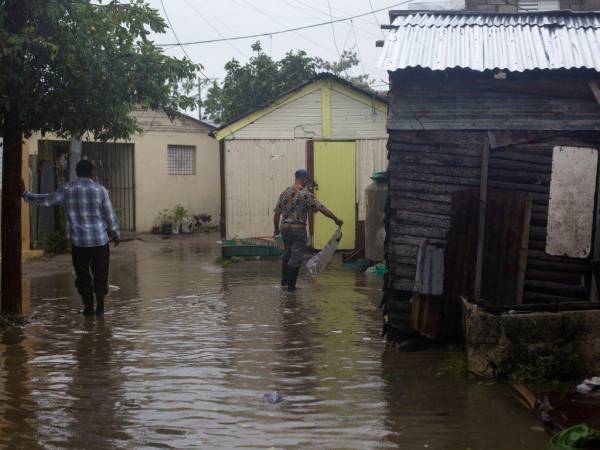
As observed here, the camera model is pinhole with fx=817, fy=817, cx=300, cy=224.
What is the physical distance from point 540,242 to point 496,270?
519mm

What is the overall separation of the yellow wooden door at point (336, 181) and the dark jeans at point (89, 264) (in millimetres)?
8529

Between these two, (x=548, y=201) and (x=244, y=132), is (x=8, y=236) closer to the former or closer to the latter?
(x=548, y=201)

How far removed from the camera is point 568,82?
802cm

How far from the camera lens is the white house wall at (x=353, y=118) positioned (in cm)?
1808

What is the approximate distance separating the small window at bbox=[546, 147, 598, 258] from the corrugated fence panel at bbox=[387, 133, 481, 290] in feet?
2.55

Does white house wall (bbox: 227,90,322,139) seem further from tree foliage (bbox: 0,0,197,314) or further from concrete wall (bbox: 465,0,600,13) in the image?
tree foliage (bbox: 0,0,197,314)

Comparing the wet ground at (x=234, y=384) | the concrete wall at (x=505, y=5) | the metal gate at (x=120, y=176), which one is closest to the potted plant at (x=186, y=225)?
the metal gate at (x=120, y=176)

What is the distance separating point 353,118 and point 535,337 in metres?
11.9

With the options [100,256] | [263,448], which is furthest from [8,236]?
[263,448]

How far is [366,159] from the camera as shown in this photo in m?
18.0

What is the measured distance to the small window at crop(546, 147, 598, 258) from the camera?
7.99m

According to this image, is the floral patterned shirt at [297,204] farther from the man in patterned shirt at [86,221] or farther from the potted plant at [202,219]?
the potted plant at [202,219]

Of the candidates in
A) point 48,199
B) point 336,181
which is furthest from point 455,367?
point 336,181

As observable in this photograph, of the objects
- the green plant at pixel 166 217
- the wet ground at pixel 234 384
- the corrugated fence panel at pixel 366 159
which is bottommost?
the wet ground at pixel 234 384
